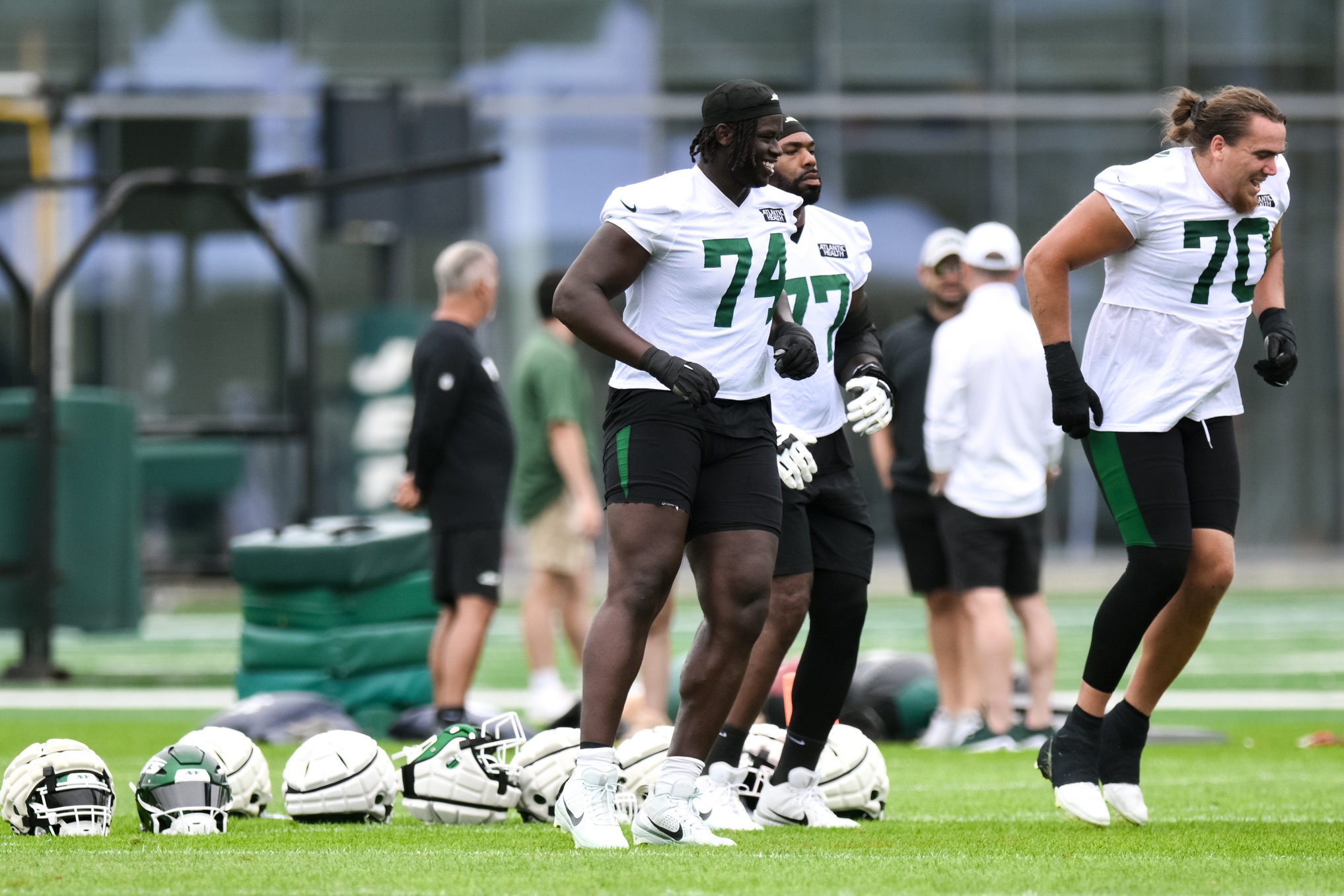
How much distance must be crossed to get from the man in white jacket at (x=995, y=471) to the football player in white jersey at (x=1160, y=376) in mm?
3027

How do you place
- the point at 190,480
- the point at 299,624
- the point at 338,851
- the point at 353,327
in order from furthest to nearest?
the point at 353,327, the point at 190,480, the point at 299,624, the point at 338,851

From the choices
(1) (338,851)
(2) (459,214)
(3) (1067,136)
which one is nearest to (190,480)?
(2) (459,214)

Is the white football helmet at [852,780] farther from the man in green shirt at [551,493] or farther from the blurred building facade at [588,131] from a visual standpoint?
the blurred building facade at [588,131]

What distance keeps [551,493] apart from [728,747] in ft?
14.6

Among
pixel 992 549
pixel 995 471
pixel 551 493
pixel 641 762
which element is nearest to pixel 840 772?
pixel 641 762

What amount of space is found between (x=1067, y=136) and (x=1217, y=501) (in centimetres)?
1855

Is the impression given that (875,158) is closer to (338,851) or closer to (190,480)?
(190,480)

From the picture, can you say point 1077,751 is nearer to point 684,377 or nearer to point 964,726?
point 684,377

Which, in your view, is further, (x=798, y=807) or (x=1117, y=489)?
(x=798, y=807)

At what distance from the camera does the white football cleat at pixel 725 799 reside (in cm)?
547

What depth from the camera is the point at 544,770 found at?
575 centimetres

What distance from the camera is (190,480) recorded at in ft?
65.6

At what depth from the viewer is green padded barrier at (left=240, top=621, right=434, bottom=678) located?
30.4ft

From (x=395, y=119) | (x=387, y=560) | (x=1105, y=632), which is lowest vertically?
(x=387, y=560)
